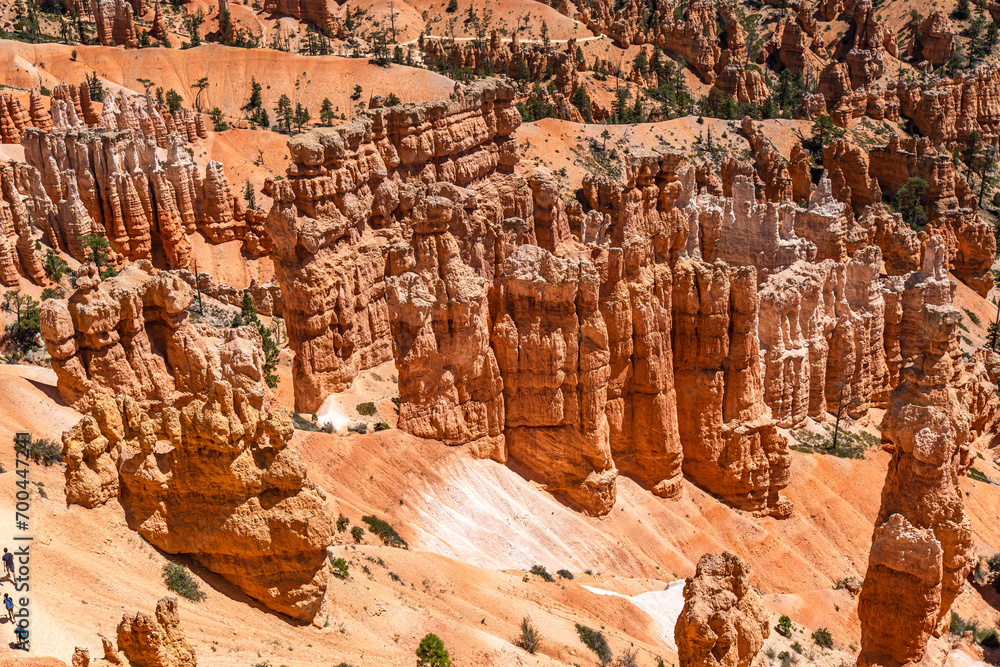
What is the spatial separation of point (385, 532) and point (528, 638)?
682cm

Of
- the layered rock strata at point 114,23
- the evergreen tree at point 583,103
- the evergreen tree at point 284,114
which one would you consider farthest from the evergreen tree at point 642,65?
the layered rock strata at point 114,23

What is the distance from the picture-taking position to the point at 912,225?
89188 millimetres

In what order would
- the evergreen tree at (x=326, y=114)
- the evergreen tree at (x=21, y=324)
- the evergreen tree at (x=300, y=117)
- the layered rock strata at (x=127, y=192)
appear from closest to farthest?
the evergreen tree at (x=21, y=324), the layered rock strata at (x=127, y=192), the evergreen tree at (x=300, y=117), the evergreen tree at (x=326, y=114)

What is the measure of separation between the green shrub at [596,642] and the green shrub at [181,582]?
11.2 metres

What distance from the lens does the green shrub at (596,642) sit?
1086 inches

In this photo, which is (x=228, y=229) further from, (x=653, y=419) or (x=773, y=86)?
(x=773, y=86)

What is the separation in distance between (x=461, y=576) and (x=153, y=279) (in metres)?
12.8

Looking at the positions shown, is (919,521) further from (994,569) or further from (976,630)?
(994,569)

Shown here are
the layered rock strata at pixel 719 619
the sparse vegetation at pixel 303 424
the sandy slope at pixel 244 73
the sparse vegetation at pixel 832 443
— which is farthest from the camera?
the sandy slope at pixel 244 73

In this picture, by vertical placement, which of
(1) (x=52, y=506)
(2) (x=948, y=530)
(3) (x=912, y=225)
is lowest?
(3) (x=912, y=225)

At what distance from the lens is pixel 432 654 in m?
23.0

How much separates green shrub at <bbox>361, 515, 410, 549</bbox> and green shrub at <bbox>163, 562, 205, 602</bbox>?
32.2 feet

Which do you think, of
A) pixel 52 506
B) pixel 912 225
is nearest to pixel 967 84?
pixel 912 225

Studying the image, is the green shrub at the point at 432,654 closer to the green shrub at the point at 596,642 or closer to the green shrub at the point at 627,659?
the green shrub at the point at 596,642
